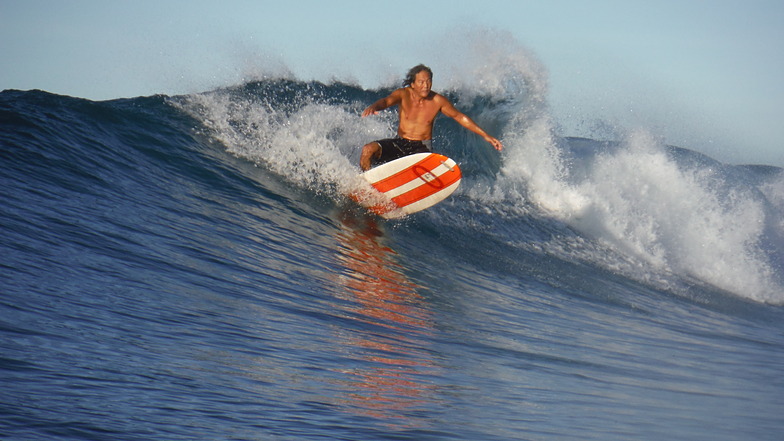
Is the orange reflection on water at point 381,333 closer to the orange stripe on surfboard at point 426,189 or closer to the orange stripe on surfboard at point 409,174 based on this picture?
the orange stripe on surfboard at point 409,174

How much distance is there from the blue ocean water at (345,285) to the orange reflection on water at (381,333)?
0.03 m

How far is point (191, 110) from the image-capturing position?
37.3 ft

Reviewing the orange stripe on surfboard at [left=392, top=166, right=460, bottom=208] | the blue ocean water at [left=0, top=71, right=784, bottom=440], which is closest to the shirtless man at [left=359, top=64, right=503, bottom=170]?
the orange stripe on surfboard at [left=392, top=166, right=460, bottom=208]

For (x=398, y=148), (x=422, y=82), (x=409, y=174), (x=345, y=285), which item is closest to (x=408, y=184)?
(x=409, y=174)

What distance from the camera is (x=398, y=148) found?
30.2ft

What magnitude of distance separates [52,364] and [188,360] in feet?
2.02

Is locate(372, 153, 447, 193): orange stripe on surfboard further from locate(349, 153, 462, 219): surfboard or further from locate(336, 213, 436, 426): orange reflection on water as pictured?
locate(336, 213, 436, 426): orange reflection on water

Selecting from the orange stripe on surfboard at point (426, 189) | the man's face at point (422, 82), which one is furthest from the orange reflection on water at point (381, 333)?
the man's face at point (422, 82)

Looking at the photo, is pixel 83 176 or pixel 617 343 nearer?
pixel 617 343

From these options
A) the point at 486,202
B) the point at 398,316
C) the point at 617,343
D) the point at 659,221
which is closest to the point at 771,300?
the point at 659,221

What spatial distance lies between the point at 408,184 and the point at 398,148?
44 cm

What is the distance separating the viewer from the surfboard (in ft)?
30.0

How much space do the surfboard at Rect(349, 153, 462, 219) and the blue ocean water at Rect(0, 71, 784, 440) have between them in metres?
0.27

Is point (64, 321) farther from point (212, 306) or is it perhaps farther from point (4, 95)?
point (4, 95)
